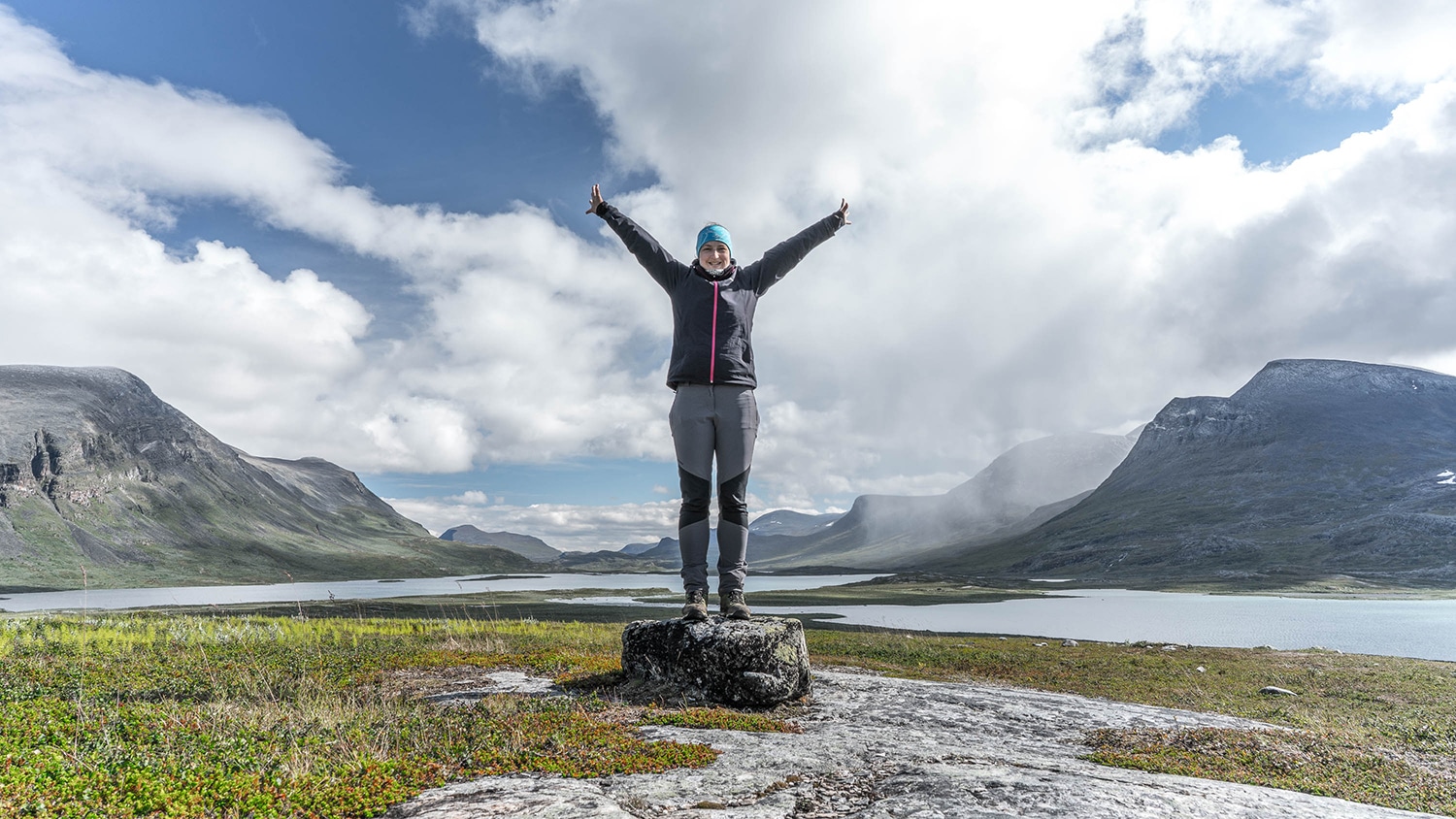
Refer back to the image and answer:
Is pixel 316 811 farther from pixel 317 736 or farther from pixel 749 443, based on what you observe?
pixel 749 443

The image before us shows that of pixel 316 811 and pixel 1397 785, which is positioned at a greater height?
pixel 316 811

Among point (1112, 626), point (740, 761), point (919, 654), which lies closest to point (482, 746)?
point (740, 761)

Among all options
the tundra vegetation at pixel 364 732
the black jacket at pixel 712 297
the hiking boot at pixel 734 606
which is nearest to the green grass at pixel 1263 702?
the tundra vegetation at pixel 364 732

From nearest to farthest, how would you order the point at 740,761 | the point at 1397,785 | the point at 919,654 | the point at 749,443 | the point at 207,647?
the point at 740,761 < the point at 1397,785 < the point at 749,443 < the point at 207,647 < the point at 919,654

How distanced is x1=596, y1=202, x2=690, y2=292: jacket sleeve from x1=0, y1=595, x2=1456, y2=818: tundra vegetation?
531 cm

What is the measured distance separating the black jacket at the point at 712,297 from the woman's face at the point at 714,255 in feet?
0.31

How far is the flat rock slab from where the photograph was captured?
428 centimetres

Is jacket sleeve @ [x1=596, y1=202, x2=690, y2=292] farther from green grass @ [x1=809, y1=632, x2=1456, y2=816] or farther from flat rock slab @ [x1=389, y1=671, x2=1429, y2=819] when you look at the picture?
green grass @ [x1=809, y1=632, x2=1456, y2=816]

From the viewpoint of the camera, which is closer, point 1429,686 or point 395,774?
point 395,774

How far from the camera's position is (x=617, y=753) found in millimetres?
5746

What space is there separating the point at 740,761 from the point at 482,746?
215cm

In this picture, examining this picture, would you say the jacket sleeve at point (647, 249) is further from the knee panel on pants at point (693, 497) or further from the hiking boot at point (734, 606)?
the hiking boot at point (734, 606)

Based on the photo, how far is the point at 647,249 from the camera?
30.0 ft

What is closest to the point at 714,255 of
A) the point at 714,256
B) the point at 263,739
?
the point at 714,256
